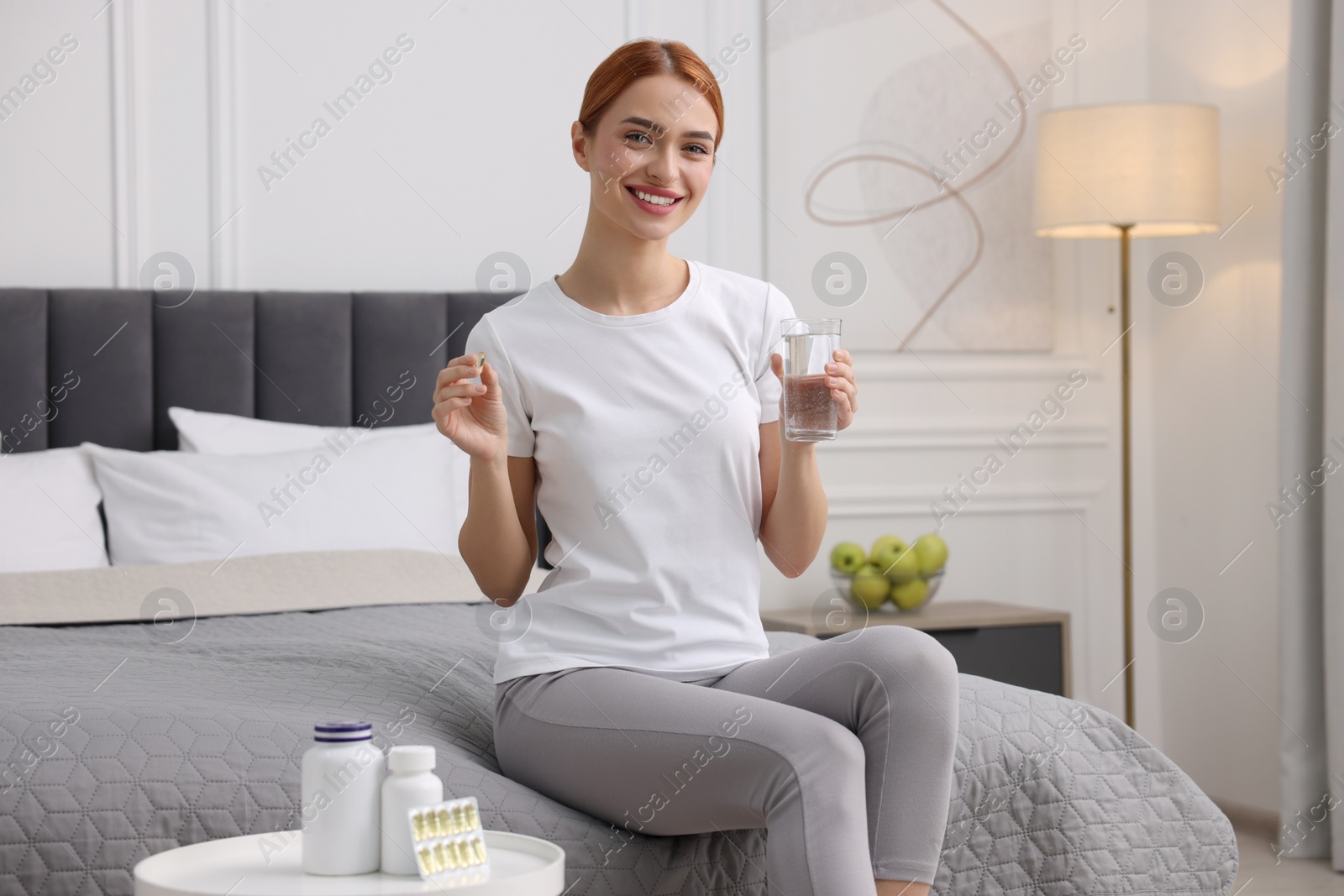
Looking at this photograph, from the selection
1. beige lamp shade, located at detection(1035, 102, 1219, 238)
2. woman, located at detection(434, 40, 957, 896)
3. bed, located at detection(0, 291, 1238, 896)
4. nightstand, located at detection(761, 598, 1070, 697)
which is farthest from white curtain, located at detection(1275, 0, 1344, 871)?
woman, located at detection(434, 40, 957, 896)

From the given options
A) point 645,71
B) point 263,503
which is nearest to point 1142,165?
point 645,71

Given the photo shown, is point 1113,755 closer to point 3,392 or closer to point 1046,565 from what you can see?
point 1046,565

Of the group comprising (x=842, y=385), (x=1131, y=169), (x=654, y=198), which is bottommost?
(x=842, y=385)

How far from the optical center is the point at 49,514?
2.65m

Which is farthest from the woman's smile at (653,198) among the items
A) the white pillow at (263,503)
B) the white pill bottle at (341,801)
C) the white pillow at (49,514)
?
the white pillow at (49,514)

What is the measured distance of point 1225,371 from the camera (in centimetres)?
333

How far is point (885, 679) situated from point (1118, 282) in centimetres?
276

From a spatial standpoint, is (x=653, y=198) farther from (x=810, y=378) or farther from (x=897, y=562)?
(x=897, y=562)

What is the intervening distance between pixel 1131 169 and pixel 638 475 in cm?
210

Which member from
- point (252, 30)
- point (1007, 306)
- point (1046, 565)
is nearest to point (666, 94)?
point (252, 30)

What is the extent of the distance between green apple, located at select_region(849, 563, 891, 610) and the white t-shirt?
5.25 feet

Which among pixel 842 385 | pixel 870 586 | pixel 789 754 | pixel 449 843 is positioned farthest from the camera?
pixel 870 586

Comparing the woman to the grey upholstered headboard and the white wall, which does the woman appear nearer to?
the grey upholstered headboard

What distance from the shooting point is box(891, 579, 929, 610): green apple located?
3168 mm
